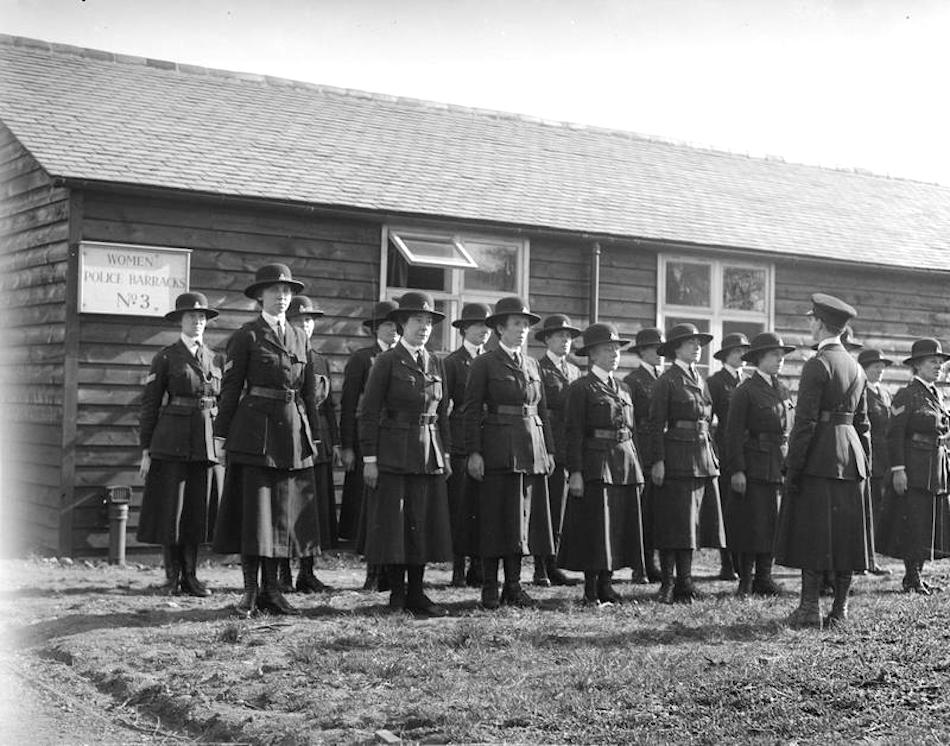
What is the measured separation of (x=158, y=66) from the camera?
16031 millimetres

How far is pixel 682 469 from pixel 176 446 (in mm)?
4296

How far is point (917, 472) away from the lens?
10.7 m

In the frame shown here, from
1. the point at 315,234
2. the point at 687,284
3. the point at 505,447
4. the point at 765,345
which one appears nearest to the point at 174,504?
the point at 505,447

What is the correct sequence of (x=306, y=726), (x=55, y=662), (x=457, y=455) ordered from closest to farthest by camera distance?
(x=306, y=726) < (x=55, y=662) < (x=457, y=455)

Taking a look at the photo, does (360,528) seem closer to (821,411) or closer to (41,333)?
(821,411)

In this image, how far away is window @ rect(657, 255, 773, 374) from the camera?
1542cm

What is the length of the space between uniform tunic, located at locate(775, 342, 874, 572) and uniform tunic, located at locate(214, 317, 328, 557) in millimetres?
3578

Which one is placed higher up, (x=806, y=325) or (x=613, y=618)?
(x=806, y=325)

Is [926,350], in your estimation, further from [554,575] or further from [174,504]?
[174,504]

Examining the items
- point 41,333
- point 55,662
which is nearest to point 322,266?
point 41,333

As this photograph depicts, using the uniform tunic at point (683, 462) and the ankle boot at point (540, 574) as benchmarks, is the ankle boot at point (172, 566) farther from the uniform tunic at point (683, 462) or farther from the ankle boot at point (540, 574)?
the uniform tunic at point (683, 462)

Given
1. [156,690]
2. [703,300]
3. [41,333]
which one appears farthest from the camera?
[703,300]

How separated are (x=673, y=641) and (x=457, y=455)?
324cm

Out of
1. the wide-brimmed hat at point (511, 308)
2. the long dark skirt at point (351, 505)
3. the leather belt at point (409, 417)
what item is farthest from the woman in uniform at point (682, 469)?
the long dark skirt at point (351, 505)
